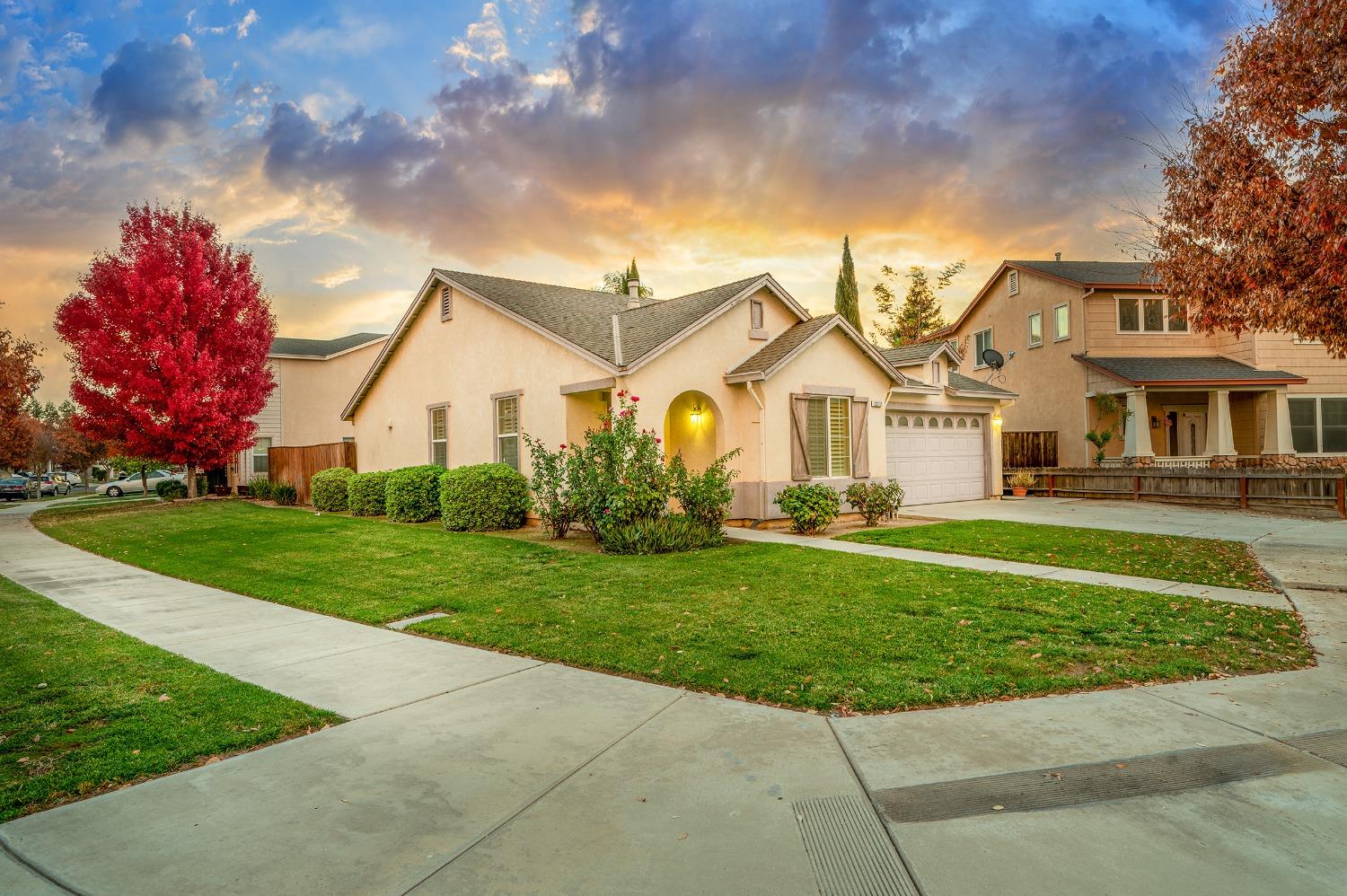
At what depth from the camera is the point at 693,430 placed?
644 inches

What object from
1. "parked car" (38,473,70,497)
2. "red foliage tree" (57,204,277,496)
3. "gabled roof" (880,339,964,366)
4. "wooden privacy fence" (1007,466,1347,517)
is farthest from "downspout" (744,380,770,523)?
"parked car" (38,473,70,497)

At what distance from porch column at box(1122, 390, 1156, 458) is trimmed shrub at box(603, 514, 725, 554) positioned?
16709 mm

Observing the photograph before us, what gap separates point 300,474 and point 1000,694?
22.4m

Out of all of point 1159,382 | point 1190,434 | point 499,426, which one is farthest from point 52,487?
point 1190,434

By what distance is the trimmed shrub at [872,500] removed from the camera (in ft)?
48.3

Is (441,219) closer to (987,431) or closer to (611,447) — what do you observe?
(611,447)

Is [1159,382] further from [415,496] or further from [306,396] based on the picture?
[306,396]

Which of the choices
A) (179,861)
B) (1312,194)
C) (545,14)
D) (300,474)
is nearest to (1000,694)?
(179,861)

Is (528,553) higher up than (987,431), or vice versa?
(987,431)

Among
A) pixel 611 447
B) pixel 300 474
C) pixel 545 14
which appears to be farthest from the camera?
pixel 300 474

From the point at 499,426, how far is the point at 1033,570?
1129 centimetres

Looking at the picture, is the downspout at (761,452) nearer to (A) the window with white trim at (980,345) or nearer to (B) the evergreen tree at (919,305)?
(A) the window with white trim at (980,345)

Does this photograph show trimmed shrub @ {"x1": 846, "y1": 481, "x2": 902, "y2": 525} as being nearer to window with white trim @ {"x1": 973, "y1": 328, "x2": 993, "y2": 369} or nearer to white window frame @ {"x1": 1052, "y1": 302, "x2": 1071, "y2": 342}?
white window frame @ {"x1": 1052, "y1": 302, "x2": 1071, "y2": 342}

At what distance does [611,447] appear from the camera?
39.2 ft
